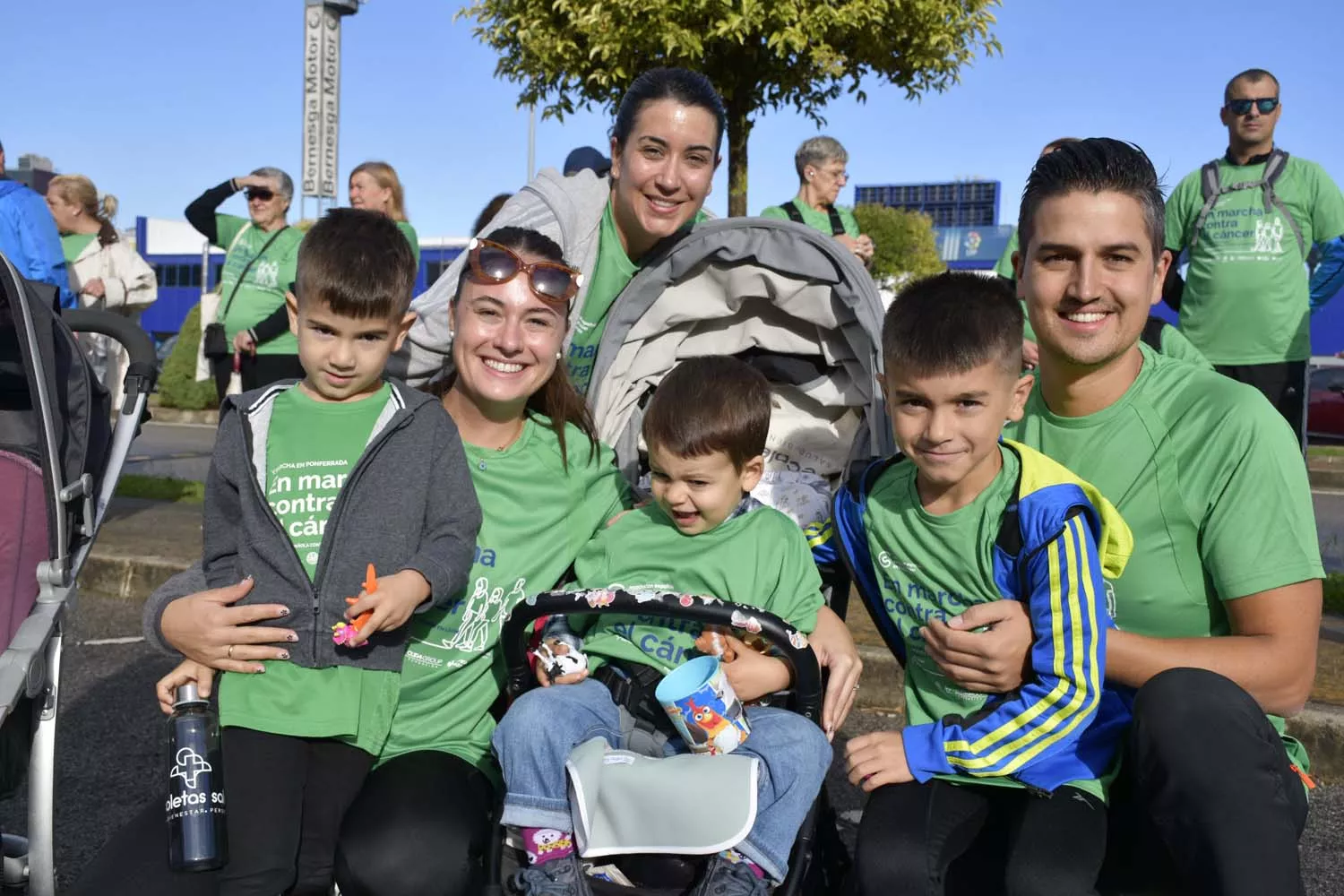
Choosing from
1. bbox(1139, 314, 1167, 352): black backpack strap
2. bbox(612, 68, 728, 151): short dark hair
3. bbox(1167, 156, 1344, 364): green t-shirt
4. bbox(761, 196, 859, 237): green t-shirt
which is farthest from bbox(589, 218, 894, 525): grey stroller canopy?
bbox(1167, 156, 1344, 364): green t-shirt

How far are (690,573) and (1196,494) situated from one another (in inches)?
38.3

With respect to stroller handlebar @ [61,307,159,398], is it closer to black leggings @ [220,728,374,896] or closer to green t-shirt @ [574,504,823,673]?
black leggings @ [220,728,374,896]

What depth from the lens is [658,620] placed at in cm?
222

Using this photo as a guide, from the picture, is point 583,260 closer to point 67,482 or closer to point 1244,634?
point 67,482

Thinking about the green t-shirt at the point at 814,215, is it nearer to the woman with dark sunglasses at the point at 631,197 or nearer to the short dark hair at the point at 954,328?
the woman with dark sunglasses at the point at 631,197

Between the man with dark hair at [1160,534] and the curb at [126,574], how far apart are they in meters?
4.84

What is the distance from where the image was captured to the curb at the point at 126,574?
5.88 meters

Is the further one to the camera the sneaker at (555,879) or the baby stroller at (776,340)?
the baby stroller at (776,340)

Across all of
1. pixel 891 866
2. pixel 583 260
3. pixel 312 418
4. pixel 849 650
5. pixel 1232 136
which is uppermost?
pixel 1232 136

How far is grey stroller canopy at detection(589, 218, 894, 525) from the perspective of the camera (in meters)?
2.97

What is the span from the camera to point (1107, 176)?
7.15 feet

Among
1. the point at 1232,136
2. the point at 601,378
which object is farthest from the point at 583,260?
the point at 1232,136

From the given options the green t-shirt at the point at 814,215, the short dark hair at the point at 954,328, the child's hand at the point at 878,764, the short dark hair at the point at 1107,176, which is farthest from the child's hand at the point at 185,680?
the green t-shirt at the point at 814,215

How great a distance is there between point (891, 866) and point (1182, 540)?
0.82 m
